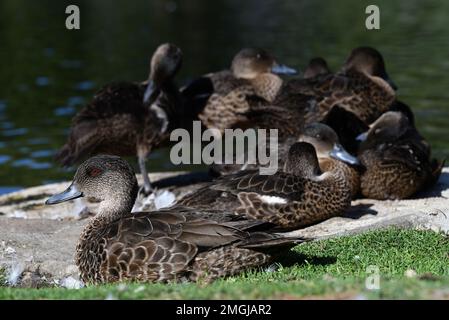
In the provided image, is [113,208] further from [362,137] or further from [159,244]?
[362,137]

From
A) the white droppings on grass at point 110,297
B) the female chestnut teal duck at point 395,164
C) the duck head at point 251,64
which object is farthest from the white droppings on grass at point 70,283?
the duck head at point 251,64

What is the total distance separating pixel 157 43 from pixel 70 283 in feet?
66.3

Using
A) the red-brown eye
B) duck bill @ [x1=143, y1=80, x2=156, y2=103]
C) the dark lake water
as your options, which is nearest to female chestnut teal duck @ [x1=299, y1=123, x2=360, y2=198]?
duck bill @ [x1=143, y1=80, x2=156, y2=103]

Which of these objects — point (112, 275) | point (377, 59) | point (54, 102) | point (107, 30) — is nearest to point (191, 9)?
point (107, 30)

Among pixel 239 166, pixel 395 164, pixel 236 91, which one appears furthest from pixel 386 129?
pixel 236 91

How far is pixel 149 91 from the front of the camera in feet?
43.2

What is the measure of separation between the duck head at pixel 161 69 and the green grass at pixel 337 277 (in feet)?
15.8

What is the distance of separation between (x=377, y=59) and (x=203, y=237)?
6467mm

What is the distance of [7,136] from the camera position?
19.0 meters

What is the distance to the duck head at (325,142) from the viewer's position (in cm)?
1126

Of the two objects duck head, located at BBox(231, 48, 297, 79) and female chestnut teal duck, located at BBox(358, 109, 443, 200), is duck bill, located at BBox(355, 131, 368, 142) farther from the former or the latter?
duck head, located at BBox(231, 48, 297, 79)

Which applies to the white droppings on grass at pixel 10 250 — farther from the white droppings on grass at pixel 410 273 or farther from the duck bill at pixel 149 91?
the duck bill at pixel 149 91

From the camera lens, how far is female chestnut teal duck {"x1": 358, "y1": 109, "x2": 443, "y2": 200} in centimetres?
1123
